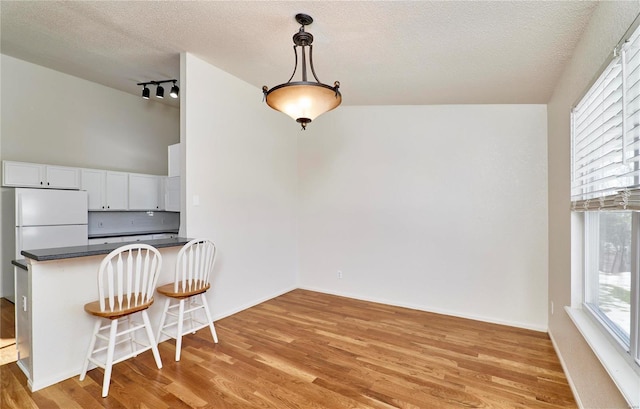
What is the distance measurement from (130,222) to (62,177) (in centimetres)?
123

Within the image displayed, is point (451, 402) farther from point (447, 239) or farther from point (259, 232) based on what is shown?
point (259, 232)

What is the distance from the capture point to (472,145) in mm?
3482

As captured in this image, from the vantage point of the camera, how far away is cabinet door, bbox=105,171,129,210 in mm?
4488

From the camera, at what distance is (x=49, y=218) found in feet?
12.3

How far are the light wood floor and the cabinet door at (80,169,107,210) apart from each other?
8.38ft

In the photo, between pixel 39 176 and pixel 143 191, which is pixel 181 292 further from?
pixel 143 191

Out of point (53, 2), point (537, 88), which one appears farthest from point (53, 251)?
point (537, 88)

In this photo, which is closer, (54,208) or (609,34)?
(609,34)

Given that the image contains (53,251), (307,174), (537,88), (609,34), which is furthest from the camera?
(307,174)

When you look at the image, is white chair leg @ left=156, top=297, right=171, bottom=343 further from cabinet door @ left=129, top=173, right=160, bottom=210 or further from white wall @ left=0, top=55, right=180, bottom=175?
white wall @ left=0, top=55, right=180, bottom=175

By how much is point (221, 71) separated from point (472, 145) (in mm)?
3040

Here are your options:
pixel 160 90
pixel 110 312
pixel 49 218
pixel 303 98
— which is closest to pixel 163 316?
pixel 110 312

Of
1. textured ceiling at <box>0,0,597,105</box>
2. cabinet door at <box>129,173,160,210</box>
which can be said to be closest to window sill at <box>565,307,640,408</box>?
textured ceiling at <box>0,0,597,105</box>

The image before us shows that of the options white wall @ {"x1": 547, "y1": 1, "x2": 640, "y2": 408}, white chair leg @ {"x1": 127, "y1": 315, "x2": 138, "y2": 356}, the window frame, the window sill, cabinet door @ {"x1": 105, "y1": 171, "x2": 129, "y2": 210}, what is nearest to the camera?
the window sill
